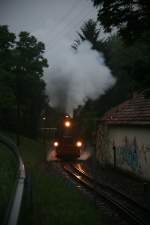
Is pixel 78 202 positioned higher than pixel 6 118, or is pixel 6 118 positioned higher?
A: pixel 6 118

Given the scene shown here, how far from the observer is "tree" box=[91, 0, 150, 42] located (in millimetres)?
13359

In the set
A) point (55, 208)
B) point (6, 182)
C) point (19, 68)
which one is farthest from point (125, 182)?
point (19, 68)

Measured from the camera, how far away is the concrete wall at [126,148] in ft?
68.3

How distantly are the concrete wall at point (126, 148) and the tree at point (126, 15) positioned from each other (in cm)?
752

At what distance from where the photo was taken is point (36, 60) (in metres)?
47.6

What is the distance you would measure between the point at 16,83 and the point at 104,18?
1304 inches

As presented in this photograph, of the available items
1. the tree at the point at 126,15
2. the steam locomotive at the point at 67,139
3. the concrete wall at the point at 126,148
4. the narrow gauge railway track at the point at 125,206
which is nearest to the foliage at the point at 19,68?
the steam locomotive at the point at 67,139

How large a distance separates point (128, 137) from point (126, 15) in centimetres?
1104

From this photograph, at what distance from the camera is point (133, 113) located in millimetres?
23656

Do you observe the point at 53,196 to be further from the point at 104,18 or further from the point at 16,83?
the point at 16,83

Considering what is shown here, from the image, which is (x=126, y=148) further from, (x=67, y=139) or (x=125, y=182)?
(x=67, y=139)

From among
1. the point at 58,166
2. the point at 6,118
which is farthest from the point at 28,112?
the point at 58,166

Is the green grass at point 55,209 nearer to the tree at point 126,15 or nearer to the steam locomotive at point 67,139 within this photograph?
the tree at point 126,15

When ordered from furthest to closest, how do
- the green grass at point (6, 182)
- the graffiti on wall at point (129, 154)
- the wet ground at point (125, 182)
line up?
the graffiti on wall at point (129, 154) → the wet ground at point (125, 182) → the green grass at point (6, 182)
